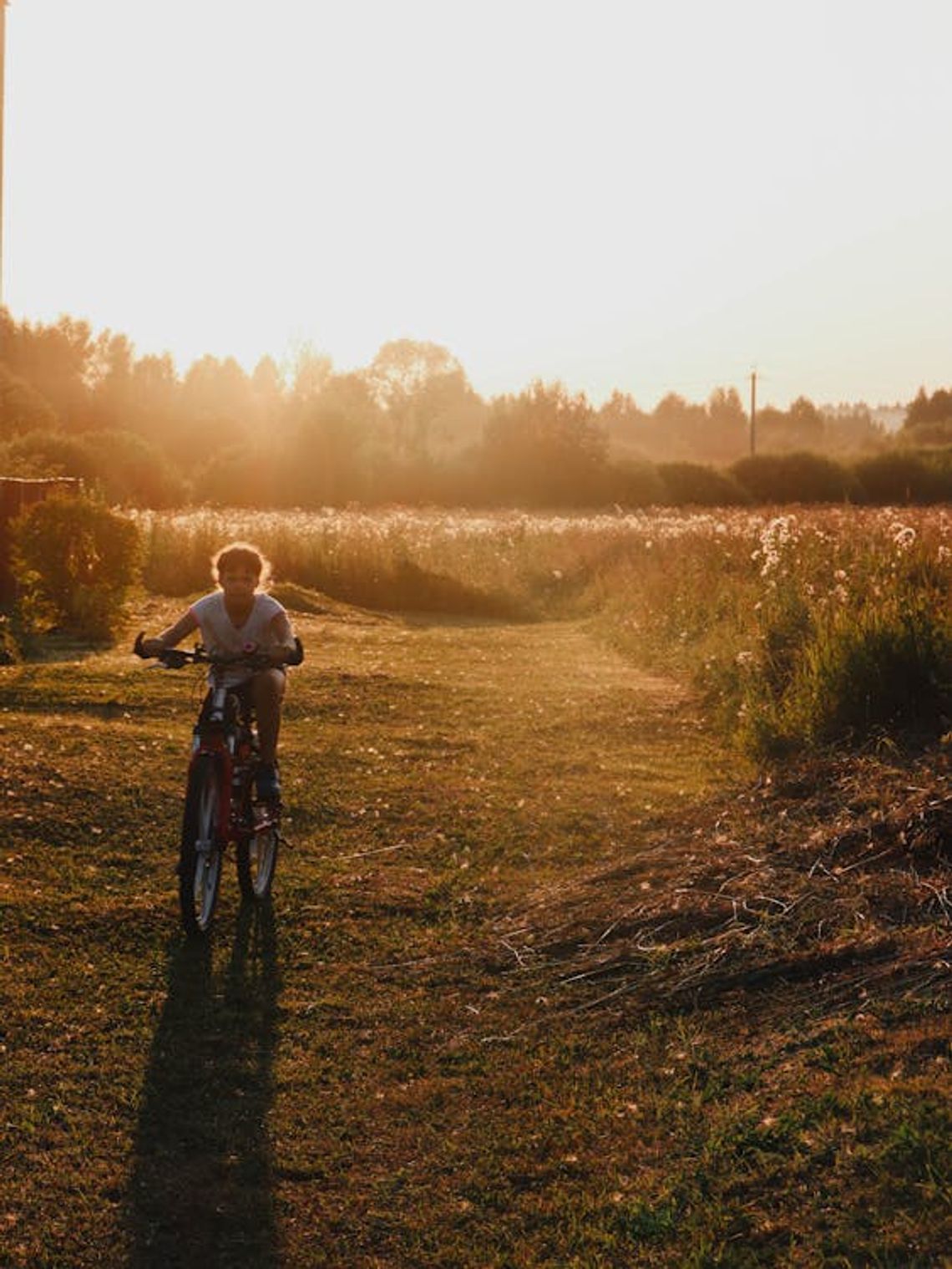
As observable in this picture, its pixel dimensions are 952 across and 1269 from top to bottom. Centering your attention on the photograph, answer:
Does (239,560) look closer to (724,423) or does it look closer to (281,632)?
(281,632)

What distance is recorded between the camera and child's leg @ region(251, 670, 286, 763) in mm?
7383

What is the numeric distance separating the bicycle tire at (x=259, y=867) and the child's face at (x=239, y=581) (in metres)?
1.32

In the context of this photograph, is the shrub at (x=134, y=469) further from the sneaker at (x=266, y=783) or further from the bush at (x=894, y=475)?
the sneaker at (x=266, y=783)

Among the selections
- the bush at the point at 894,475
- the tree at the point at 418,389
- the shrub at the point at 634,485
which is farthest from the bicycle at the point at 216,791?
the tree at the point at 418,389

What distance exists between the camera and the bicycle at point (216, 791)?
22.6ft

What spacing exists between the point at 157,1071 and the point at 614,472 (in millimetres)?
65868

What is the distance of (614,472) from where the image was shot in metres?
70.6

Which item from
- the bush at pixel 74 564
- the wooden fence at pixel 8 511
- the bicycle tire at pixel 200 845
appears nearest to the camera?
the bicycle tire at pixel 200 845

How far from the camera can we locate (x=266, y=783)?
24.4 feet

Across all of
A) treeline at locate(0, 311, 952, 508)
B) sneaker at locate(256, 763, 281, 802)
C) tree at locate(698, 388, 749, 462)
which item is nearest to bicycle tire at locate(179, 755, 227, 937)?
sneaker at locate(256, 763, 281, 802)

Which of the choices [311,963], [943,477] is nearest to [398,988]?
[311,963]

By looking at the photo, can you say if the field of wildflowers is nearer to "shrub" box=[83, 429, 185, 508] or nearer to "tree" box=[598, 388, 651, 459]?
"shrub" box=[83, 429, 185, 508]

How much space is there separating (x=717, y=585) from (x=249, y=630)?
1495cm

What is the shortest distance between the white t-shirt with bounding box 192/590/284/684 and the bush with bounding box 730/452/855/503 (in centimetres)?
6002
